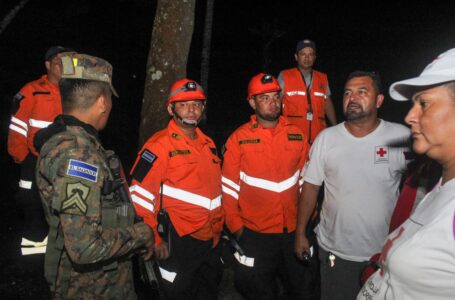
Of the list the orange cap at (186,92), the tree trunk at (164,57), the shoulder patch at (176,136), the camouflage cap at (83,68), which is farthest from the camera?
the tree trunk at (164,57)

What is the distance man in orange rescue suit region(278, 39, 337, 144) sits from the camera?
5.34m

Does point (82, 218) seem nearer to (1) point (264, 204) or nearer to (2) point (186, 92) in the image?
(2) point (186, 92)

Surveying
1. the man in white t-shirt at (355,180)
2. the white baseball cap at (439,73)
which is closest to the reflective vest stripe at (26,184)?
the man in white t-shirt at (355,180)

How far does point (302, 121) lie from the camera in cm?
532

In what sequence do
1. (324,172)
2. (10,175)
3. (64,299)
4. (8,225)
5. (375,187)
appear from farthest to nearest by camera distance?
1. (10,175)
2. (8,225)
3. (324,172)
4. (375,187)
5. (64,299)

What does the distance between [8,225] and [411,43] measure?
24.5 m

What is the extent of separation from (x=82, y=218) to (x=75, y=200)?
0.11 meters

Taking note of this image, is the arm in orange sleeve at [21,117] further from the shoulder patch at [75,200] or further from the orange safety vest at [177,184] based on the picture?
the shoulder patch at [75,200]

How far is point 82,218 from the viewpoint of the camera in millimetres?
2066

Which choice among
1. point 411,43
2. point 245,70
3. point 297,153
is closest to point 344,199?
point 297,153

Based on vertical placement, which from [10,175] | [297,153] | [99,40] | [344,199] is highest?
[99,40]

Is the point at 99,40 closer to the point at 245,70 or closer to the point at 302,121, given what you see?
the point at 245,70

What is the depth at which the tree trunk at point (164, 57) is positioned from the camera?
14.3 ft

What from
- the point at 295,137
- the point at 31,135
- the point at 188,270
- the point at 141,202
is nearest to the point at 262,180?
the point at 295,137
